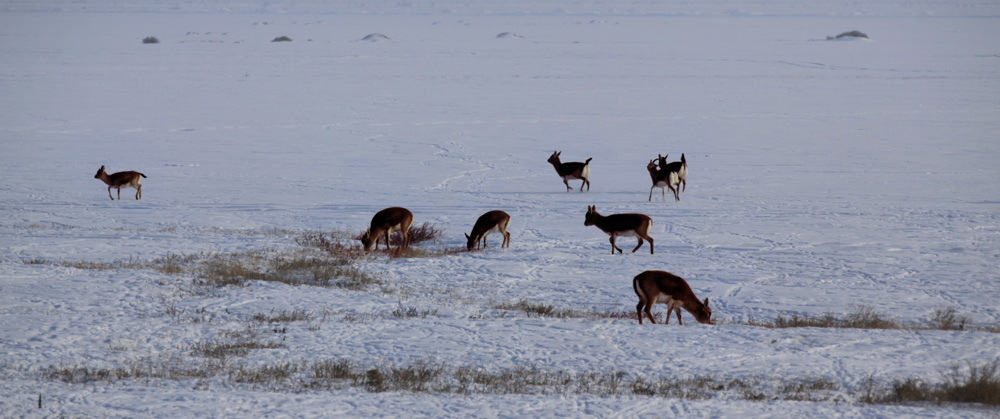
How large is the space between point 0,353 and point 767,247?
12.2 meters

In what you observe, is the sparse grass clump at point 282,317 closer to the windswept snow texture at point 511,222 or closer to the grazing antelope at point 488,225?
the windswept snow texture at point 511,222

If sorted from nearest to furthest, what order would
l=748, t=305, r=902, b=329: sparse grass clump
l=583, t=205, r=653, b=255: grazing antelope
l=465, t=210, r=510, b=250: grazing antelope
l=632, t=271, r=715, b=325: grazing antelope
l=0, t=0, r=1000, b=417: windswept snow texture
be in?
l=0, t=0, r=1000, b=417: windswept snow texture < l=632, t=271, r=715, b=325: grazing antelope < l=748, t=305, r=902, b=329: sparse grass clump < l=583, t=205, r=653, b=255: grazing antelope < l=465, t=210, r=510, b=250: grazing antelope

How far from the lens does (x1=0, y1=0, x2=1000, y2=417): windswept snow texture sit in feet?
28.8

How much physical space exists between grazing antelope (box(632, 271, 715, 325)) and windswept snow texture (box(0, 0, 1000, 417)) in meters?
0.29

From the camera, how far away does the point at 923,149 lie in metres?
29.8

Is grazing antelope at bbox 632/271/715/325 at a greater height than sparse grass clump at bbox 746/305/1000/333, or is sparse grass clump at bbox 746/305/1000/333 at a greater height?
grazing antelope at bbox 632/271/715/325

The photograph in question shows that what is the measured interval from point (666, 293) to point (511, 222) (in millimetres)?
8790

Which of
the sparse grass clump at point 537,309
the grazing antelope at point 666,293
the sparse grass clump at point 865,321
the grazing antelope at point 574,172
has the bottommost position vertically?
the sparse grass clump at point 865,321

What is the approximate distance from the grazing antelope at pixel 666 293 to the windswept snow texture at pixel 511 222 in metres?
0.29

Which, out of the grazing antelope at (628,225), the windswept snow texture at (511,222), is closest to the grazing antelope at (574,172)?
the windswept snow texture at (511,222)

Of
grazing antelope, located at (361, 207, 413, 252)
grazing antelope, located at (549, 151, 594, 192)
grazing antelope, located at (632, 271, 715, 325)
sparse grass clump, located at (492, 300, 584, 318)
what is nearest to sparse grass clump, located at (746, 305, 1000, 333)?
grazing antelope, located at (632, 271, 715, 325)

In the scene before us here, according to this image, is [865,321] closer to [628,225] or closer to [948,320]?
[948,320]

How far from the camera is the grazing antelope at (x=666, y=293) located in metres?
10.3

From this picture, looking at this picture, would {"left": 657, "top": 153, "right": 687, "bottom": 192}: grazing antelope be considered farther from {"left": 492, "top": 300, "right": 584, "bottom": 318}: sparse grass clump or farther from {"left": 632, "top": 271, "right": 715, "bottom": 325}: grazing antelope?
{"left": 632, "top": 271, "right": 715, "bottom": 325}: grazing antelope
